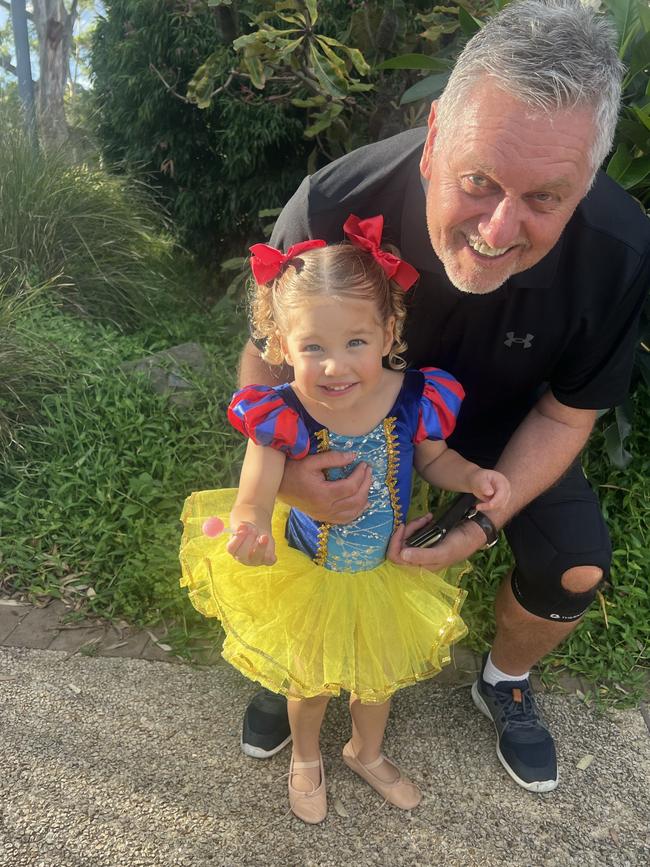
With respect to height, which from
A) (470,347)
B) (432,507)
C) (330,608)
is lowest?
(432,507)

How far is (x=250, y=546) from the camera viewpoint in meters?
1.58

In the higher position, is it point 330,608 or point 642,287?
point 642,287

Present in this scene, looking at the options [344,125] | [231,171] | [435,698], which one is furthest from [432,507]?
[231,171]

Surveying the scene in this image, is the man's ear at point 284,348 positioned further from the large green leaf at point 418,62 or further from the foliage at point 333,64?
the foliage at point 333,64

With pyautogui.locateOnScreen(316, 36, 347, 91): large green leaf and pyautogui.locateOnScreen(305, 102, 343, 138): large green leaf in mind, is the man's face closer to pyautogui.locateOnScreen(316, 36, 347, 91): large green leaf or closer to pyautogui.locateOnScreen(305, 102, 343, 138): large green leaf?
pyautogui.locateOnScreen(316, 36, 347, 91): large green leaf

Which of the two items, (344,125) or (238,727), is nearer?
(238,727)

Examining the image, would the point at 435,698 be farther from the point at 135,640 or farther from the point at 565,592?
the point at 135,640

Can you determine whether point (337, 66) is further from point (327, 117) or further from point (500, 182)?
point (500, 182)

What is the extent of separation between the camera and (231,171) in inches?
190

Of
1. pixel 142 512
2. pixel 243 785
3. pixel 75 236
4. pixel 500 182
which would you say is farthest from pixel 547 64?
pixel 75 236

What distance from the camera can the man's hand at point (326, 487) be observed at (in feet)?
5.59

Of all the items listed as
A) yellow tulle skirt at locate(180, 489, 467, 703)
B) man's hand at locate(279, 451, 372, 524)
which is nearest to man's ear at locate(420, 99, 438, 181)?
man's hand at locate(279, 451, 372, 524)

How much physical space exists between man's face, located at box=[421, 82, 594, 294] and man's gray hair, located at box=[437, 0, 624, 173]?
0.03m

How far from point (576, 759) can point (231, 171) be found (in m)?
4.02
